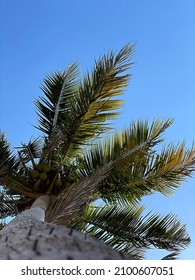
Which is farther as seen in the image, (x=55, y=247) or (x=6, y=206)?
(x=6, y=206)

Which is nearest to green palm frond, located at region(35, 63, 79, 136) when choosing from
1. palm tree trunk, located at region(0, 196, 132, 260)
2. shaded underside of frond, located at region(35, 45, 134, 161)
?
shaded underside of frond, located at region(35, 45, 134, 161)

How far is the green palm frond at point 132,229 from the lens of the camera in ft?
20.3

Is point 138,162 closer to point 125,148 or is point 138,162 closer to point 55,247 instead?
point 125,148

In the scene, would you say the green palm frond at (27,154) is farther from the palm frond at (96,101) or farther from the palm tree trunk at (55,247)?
the palm tree trunk at (55,247)

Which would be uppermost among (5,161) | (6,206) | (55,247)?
(5,161)

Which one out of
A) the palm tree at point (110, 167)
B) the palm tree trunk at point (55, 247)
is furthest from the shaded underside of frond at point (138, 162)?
the palm tree trunk at point (55, 247)

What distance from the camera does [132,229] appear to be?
20.6ft

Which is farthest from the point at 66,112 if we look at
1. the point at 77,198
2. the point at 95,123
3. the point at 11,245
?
the point at 11,245

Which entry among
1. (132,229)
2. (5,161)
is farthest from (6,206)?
(132,229)

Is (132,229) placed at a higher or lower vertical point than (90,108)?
lower

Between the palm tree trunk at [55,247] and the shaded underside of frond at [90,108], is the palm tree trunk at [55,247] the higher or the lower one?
the lower one

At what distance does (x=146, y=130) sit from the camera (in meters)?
6.42

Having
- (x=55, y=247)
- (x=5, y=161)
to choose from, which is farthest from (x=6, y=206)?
(x=55, y=247)

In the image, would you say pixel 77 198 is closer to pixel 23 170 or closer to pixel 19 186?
pixel 19 186
